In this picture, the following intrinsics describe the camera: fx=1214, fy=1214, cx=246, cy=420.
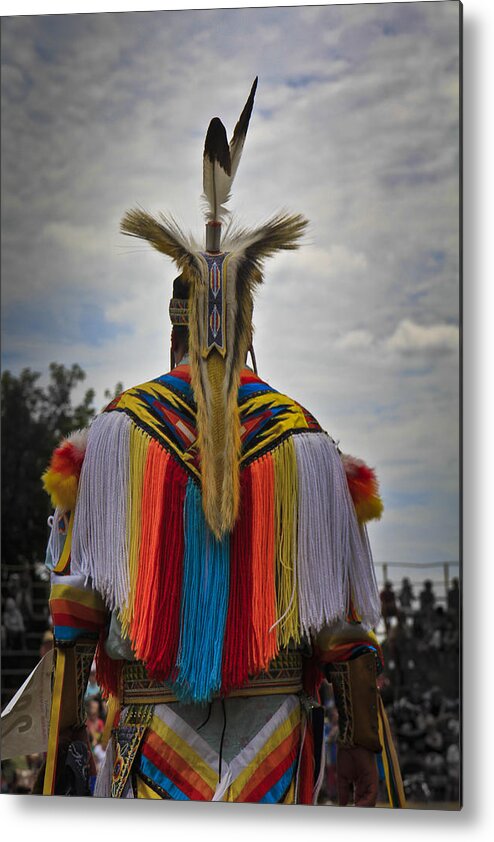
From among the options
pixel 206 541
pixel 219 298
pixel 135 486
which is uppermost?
pixel 219 298

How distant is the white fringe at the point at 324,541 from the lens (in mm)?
2555

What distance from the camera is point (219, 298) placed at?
2.70 meters

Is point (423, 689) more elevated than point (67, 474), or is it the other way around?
point (67, 474)

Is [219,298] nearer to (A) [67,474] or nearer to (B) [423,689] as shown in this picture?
(A) [67,474]

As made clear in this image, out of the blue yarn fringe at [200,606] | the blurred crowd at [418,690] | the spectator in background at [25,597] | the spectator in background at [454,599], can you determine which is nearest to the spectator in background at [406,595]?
→ the blurred crowd at [418,690]

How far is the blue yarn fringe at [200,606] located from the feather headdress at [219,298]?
35 mm

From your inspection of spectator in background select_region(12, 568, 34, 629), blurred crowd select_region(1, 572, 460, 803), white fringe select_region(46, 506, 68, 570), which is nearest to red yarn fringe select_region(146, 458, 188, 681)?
white fringe select_region(46, 506, 68, 570)

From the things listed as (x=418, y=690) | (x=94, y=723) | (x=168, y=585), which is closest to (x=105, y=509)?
(x=168, y=585)

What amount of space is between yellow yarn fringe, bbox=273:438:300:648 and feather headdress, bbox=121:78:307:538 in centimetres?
10

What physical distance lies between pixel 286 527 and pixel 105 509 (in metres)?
0.39

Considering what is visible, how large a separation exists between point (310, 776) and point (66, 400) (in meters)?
1.20

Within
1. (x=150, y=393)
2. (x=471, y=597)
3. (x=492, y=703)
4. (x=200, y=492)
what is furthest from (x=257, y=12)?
(x=492, y=703)

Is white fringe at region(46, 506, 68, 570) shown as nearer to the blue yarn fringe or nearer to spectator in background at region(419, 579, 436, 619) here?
the blue yarn fringe

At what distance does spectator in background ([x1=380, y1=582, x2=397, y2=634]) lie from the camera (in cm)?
290
